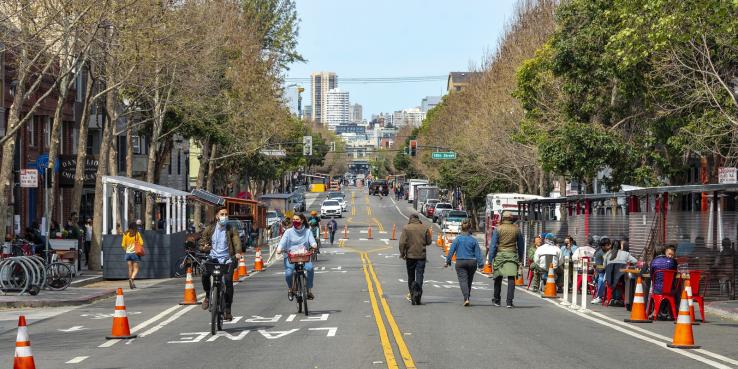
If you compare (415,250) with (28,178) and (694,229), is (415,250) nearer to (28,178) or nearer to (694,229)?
(694,229)

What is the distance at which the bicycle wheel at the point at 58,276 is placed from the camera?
2875 cm

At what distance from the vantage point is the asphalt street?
14.6 m

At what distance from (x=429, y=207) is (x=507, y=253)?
84362 millimetres

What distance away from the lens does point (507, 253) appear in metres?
23.6

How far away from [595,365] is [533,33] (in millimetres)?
43181

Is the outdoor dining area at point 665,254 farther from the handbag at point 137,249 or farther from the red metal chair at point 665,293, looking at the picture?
the handbag at point 137,249

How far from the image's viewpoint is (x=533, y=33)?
55875 mm

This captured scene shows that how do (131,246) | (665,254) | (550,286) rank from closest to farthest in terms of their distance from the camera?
(665,254), (550,286), (131,246)

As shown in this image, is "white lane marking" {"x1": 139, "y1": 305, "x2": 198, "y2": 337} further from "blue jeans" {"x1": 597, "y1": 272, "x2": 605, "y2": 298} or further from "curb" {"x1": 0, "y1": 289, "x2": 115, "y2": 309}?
"blue jeans" {"x1": 597, "y1": 272, "x2": 605, "y2": 298}

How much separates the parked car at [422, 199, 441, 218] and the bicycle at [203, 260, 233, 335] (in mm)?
85988

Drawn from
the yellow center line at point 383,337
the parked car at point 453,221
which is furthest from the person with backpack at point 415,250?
the parked car at point 453,221

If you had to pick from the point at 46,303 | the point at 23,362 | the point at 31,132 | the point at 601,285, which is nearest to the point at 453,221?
the point at 31,132

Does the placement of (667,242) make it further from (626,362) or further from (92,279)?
(92,279)

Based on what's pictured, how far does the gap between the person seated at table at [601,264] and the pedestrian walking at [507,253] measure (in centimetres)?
315
